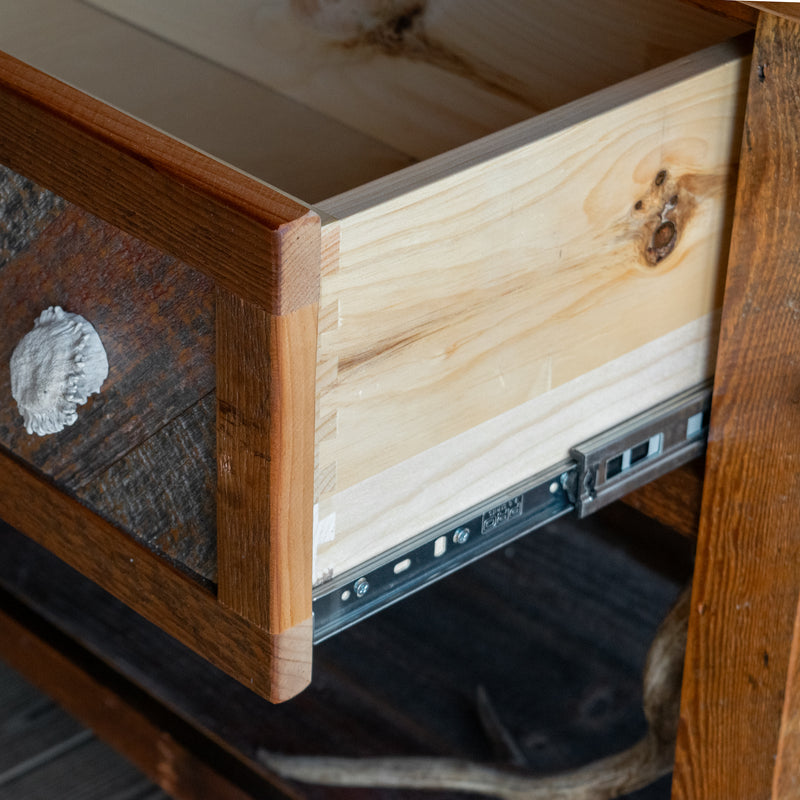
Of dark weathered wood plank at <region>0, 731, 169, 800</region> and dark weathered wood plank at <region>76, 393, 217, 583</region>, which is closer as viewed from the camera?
dark weathered wood plank at <region>76, 393, 217, 583</region>

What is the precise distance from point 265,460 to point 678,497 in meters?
0.38

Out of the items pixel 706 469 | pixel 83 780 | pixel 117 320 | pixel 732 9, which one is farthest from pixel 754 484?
pixel 83 780

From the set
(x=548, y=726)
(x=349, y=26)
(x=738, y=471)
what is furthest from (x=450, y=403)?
(x=548, y=726)

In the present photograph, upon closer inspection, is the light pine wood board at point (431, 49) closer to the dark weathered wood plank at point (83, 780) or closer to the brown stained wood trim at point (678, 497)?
the brown stained wood trim at point (678, 497)

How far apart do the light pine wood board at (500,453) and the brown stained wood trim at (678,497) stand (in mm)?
88

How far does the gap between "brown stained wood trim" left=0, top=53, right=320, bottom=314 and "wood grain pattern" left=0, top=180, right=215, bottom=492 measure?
2 cm

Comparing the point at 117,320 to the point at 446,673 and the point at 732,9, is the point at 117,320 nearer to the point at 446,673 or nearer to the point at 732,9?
the point at 732,9

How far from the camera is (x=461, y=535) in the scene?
634 mm

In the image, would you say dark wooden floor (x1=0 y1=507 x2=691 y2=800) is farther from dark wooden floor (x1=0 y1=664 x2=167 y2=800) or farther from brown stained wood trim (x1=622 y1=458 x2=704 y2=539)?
brown stained wood trim (x1=622 y1=458 x2=704 y2=539)

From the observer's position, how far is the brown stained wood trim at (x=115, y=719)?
1.05 metres

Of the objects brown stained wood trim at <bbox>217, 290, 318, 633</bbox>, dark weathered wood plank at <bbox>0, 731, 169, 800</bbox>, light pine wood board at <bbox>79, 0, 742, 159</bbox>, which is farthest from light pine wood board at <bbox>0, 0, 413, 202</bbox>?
dark weathered wood plank at <bbox>0, 731, 169, 800</bbox>

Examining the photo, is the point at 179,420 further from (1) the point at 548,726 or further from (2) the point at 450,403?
(1) the point at 548,726

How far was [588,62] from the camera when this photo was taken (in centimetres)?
86

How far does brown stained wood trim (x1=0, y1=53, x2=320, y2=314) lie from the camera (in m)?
0.48
